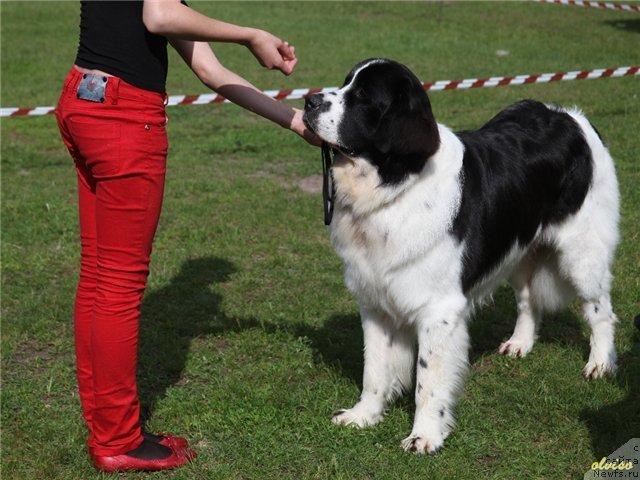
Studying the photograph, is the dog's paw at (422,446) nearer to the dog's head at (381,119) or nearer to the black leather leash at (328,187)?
the black leather leash at (328,187)

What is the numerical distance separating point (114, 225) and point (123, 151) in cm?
30

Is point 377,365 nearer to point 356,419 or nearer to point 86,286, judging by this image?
point 356,419

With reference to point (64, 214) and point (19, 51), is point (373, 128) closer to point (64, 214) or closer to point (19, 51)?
point (64, 214)

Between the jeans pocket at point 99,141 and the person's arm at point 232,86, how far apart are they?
Answer: 55 cm

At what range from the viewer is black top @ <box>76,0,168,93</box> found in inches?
125

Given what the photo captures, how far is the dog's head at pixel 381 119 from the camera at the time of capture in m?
3.52

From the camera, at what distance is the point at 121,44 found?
3.23 meters

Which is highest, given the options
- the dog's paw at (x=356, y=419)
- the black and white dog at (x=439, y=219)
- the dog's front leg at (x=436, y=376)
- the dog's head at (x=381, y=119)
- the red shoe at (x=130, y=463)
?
the dog's head at (x=381, y=119)

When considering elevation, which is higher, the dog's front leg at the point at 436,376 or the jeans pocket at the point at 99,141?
the jeans pocket at the point at 99,141

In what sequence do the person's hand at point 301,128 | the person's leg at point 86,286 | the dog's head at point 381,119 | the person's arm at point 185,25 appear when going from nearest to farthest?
the person's arm at point 185,25 → the dog's head at point 381,119 → the person's leg at point 86,286 → the person's hand at point 301,128

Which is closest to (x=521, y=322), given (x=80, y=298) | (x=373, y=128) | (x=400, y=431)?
(x=400, y=431)

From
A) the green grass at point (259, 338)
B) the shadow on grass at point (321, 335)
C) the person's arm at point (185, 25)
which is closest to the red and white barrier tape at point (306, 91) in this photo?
the green grass at point (259, 338)

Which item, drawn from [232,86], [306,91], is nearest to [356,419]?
[232,86]

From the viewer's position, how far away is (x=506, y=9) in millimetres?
18953
